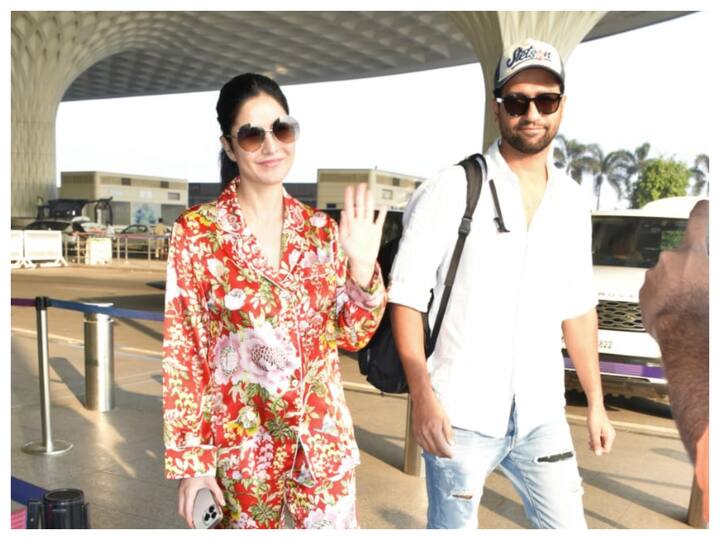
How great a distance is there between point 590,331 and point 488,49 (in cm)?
2394

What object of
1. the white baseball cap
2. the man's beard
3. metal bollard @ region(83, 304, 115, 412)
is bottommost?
metal bollard @ region(83, 304, 115, 412)

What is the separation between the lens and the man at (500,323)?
2.00 meters

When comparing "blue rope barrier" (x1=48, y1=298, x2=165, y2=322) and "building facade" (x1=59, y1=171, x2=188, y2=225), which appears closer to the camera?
"blue rope barrier" (x1=48, y1=298, x2=165, y2=322)

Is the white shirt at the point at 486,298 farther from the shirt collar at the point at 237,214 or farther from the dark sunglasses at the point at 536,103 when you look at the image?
the shirt collar at the point at 237,214

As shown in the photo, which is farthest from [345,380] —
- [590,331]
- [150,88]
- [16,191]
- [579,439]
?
[150,88]

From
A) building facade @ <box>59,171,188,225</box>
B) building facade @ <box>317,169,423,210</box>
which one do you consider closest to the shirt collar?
building facade @ <box>317,169,423,210</box>

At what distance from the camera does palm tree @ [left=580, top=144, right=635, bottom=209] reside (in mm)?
64125

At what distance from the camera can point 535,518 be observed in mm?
2143

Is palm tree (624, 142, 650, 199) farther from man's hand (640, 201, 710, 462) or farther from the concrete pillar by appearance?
man's hand (640, 201, 710, 462)

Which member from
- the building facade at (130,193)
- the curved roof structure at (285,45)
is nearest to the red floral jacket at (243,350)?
the curved roof structure at (285,45)

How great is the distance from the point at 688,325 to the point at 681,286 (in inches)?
2.7

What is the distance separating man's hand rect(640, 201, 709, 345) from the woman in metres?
0.93

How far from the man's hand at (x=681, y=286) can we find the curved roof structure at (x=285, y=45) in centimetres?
3796

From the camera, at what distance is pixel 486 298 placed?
2012 mm
